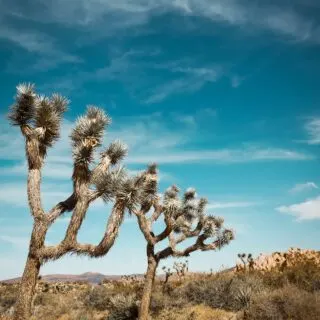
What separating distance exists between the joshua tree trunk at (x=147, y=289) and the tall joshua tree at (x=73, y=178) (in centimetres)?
212

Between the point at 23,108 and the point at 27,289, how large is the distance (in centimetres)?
556

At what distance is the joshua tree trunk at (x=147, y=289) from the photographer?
43.8ft

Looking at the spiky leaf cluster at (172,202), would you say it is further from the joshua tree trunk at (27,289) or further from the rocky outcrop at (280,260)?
the rocky outcrop at (280,260)

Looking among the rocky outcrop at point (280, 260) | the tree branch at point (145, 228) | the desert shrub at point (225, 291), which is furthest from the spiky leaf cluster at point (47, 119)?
the rocky outcrop at point (280, 260)

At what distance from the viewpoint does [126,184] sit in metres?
12.7

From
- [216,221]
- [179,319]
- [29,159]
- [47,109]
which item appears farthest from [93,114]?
[179,319]

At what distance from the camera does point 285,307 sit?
10.6 m

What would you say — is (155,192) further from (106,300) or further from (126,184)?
(106,300)

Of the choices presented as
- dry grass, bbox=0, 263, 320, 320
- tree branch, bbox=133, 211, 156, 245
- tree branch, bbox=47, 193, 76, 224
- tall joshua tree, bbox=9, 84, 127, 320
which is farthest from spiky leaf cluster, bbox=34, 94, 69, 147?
dry grass, bbox=0, 263, 320, 320

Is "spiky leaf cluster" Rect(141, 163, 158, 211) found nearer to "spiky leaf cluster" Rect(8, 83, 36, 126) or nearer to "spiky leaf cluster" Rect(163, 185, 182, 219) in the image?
"spiky leaf cluster" Rect(163, 185, 182, 219)

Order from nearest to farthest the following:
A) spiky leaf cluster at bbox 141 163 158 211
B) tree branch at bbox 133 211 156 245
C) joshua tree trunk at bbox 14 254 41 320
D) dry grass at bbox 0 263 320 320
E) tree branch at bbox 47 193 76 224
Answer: dry grass at bbox 0 263 320 320, joshua tree trunk at bbox 14 254 41 320, tree branch at bbox 47 193 76 224, tree branch at bbox 133 211 156 245, spiky leaf cluster at bbox 141 163 158 211

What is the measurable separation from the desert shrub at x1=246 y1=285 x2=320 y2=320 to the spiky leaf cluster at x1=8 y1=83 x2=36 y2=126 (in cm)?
875

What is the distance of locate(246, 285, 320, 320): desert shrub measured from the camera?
10.1 m

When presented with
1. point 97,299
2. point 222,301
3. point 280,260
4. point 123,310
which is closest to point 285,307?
point 222,301
